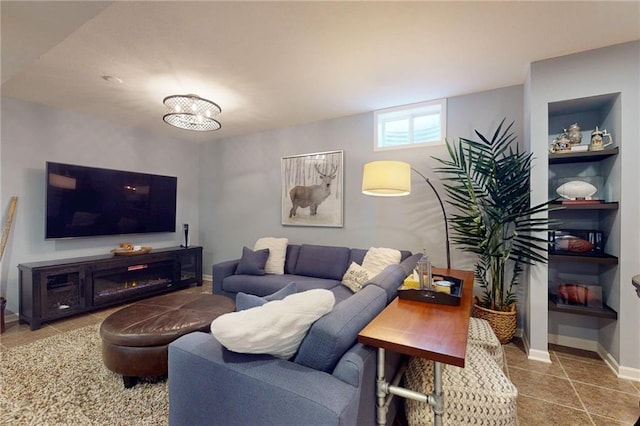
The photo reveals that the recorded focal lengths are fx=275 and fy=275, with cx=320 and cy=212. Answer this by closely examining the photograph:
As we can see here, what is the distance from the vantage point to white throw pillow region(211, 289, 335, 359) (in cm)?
113

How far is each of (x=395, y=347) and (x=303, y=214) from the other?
310cm

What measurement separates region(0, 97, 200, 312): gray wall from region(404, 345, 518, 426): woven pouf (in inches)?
175

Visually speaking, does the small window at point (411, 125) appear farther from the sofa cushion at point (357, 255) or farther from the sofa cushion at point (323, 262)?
the sofa cushion at point (323, 262)

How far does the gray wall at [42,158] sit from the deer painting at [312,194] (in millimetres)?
2478

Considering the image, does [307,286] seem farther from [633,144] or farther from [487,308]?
[633,144]

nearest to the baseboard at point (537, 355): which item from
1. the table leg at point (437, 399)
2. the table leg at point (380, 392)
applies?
the table leg at point (437, 399)

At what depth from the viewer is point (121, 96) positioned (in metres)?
3.20

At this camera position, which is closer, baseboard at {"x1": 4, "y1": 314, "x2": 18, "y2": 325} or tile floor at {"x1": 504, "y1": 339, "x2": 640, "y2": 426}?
tile floor at {"x1": 504, "y1": 339, "x2": 640, "y2": 426}

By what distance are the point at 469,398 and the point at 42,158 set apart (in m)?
4.97

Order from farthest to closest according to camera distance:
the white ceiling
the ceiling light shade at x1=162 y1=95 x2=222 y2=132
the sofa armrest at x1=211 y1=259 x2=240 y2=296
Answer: the sofa armrest at x1=211 y1=259 x2=240 y2=296, the ceiling light shade at x1=162 y1=95 x2=222 y2=132, the white ceiling

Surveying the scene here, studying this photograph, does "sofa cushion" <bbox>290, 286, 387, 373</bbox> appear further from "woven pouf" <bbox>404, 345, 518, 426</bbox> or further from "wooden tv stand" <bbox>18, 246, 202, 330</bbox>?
"wooden tv stand" <bbox>18, 246, 202, 330</bbox>

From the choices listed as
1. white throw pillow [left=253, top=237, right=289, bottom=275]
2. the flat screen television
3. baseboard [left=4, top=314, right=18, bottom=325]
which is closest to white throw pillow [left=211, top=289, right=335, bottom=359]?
white throw pillow [left=253, top=237, right=289, bottom=275]

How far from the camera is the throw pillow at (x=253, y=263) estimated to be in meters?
3.52

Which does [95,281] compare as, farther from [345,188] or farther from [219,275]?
[345,188]
